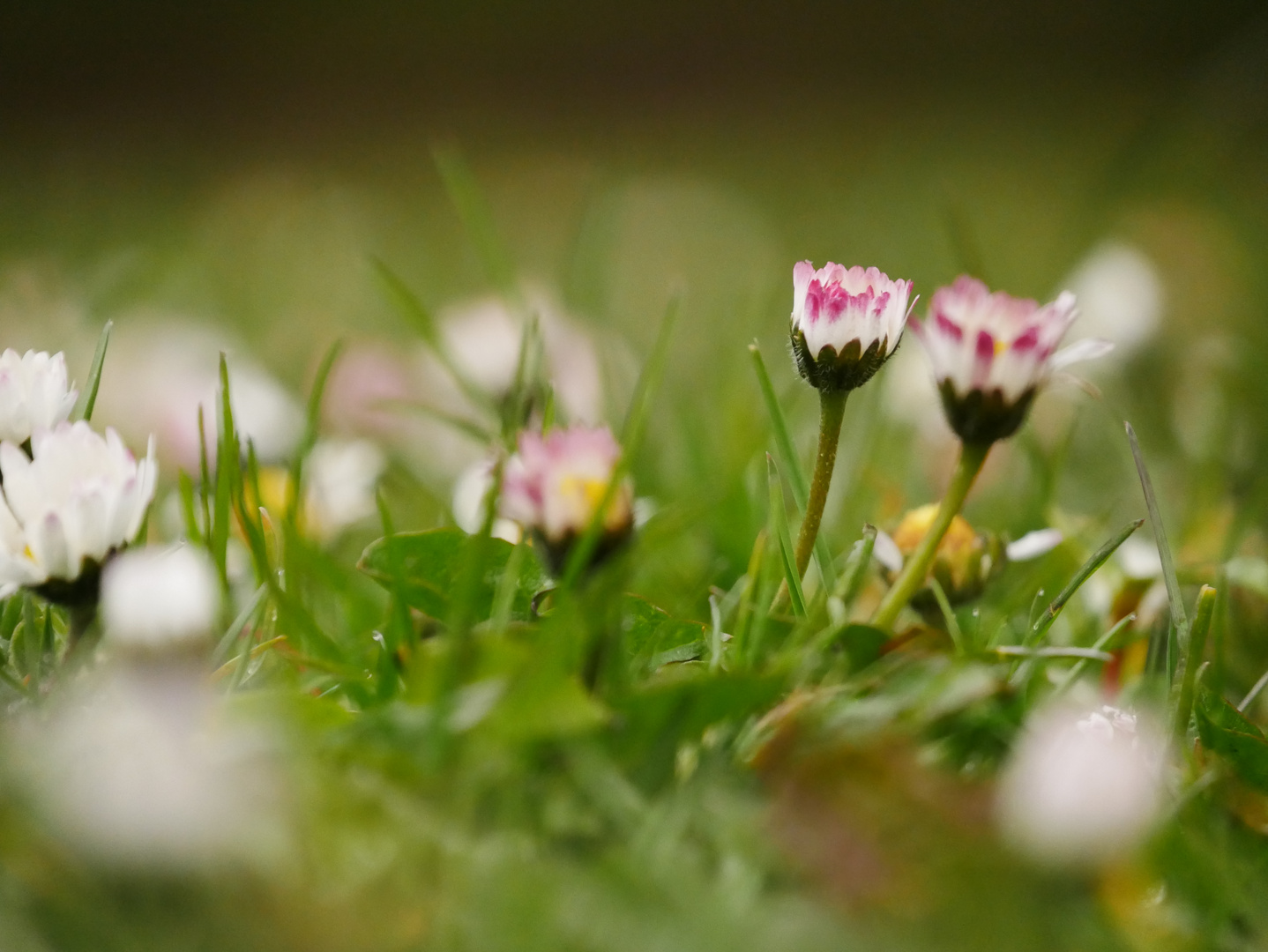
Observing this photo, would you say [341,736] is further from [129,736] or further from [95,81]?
[95,81]

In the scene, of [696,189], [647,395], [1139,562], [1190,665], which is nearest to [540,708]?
[647,395]

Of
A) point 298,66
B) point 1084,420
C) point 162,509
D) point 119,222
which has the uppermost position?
point 298,66

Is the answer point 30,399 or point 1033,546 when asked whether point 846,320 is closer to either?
point 1033,546

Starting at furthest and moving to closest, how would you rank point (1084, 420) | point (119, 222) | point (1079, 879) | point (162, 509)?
point (119, 222)
point (1084, 420)
point (162, 509)
point (1079, 879)

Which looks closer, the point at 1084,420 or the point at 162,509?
the point at 162,509

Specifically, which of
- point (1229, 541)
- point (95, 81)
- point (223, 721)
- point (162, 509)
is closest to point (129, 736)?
point (223, 721)

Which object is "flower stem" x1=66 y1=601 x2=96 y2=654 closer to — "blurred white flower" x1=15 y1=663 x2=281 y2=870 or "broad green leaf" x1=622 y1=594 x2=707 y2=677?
"blurred white flower" x1=15 y1=663 x2=281 y2=870
